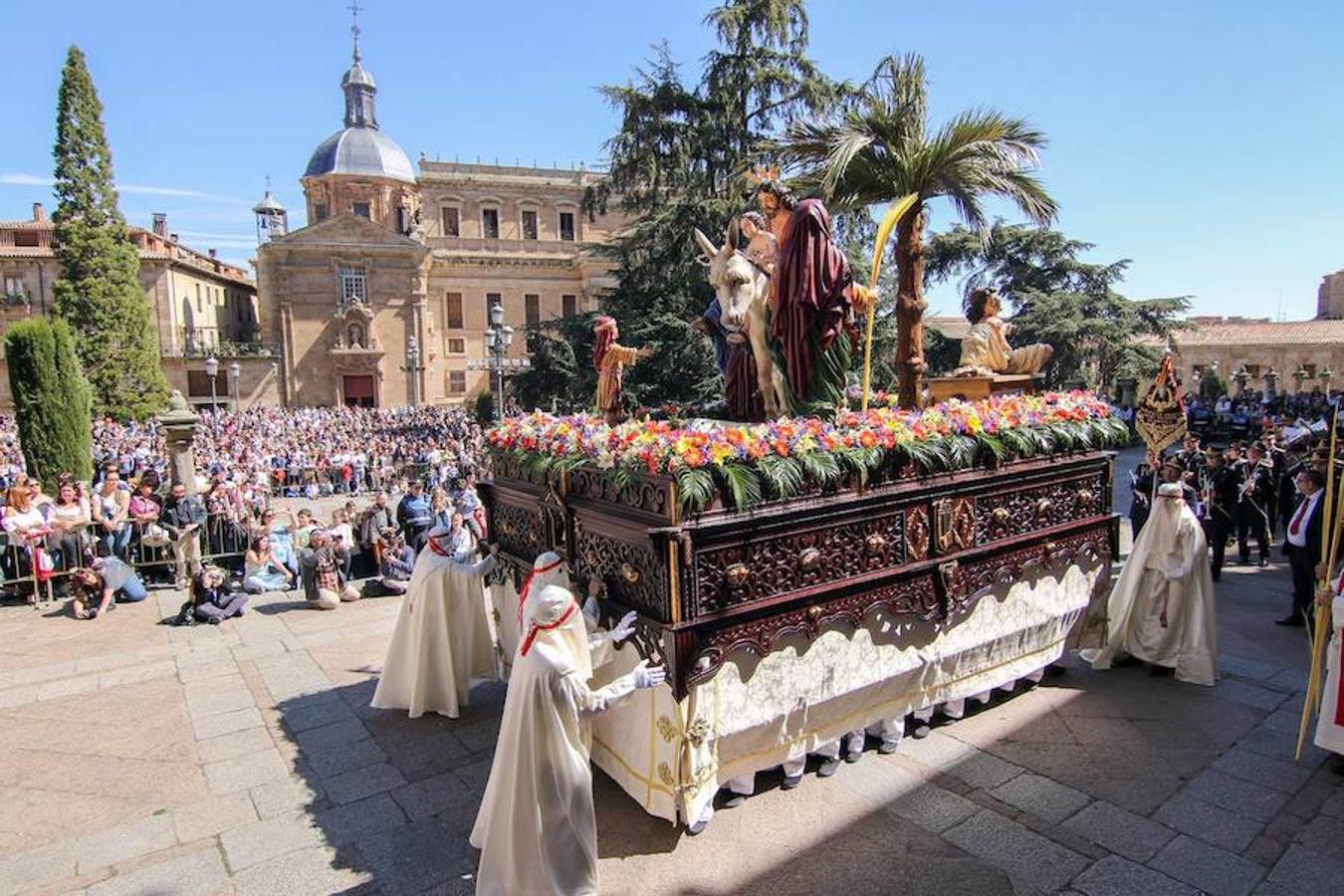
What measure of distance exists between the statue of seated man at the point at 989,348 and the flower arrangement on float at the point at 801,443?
1111 mm

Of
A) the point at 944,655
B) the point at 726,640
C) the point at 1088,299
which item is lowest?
the point at 944,655

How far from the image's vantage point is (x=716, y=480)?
4.20m

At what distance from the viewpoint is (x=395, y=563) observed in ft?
33.0

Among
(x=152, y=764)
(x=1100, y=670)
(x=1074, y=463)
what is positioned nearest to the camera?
(x=152, y=764)

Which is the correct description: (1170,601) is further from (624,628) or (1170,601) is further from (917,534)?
(624,628)

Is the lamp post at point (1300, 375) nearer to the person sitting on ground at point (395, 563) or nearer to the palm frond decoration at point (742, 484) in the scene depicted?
the person sitting on ground at point (395, 563)

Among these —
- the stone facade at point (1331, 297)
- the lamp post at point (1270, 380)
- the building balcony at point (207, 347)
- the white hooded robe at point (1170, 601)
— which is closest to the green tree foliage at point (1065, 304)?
the lamp post at point (1270, 380)

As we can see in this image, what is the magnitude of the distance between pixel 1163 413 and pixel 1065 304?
19586 mm

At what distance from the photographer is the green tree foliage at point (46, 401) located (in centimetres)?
1420

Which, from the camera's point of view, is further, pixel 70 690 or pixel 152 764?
pixel 70 690

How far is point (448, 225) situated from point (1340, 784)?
5344cm

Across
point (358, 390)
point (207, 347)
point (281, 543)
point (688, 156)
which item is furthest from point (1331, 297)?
point (207, 347)

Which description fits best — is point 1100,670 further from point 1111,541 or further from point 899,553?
point 899,553

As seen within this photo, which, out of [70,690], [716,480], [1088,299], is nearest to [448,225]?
[1088,299]
